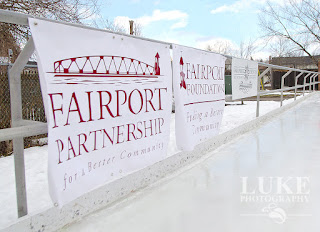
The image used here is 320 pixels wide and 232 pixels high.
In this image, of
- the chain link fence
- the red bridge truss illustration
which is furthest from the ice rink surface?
the chain link fence

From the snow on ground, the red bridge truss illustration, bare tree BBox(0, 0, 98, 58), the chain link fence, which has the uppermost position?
bare tree BBox(0, 0, 98, 58)

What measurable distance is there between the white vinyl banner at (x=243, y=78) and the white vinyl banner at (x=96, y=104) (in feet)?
7.04

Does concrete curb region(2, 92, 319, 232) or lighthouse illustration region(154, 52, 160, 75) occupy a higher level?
lighthouse illustration region(154, 52, 160, 75)

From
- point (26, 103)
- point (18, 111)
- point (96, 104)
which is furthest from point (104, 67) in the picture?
point (26, 103)

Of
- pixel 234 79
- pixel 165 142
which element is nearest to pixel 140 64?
pixel 165 142

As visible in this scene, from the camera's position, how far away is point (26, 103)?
4.09 meters

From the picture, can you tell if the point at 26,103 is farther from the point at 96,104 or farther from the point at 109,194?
the point at 96,104

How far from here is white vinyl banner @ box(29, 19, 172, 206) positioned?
153cm

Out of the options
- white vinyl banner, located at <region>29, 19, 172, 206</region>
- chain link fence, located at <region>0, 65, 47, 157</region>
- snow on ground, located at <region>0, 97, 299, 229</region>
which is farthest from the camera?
chain link fence, located at <region>0, 65, 47, 157</region>

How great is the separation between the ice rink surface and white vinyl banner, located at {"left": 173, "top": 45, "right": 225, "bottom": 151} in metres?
0.33

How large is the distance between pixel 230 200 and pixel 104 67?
4.22ft

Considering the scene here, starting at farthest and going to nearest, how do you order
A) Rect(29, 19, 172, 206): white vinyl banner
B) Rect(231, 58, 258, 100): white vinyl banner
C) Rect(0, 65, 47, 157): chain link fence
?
Rect(231, 58, 258, 100): white vinyl banner → Rect(0, 65, 47, 157): chain link fence → Rect(29, 19, 172, 206): white vinyl banner

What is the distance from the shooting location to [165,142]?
250cm

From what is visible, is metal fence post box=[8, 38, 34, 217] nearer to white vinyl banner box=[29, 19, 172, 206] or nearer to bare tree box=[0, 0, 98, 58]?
white vinyl banner box=[29, 19, 172, 206]
